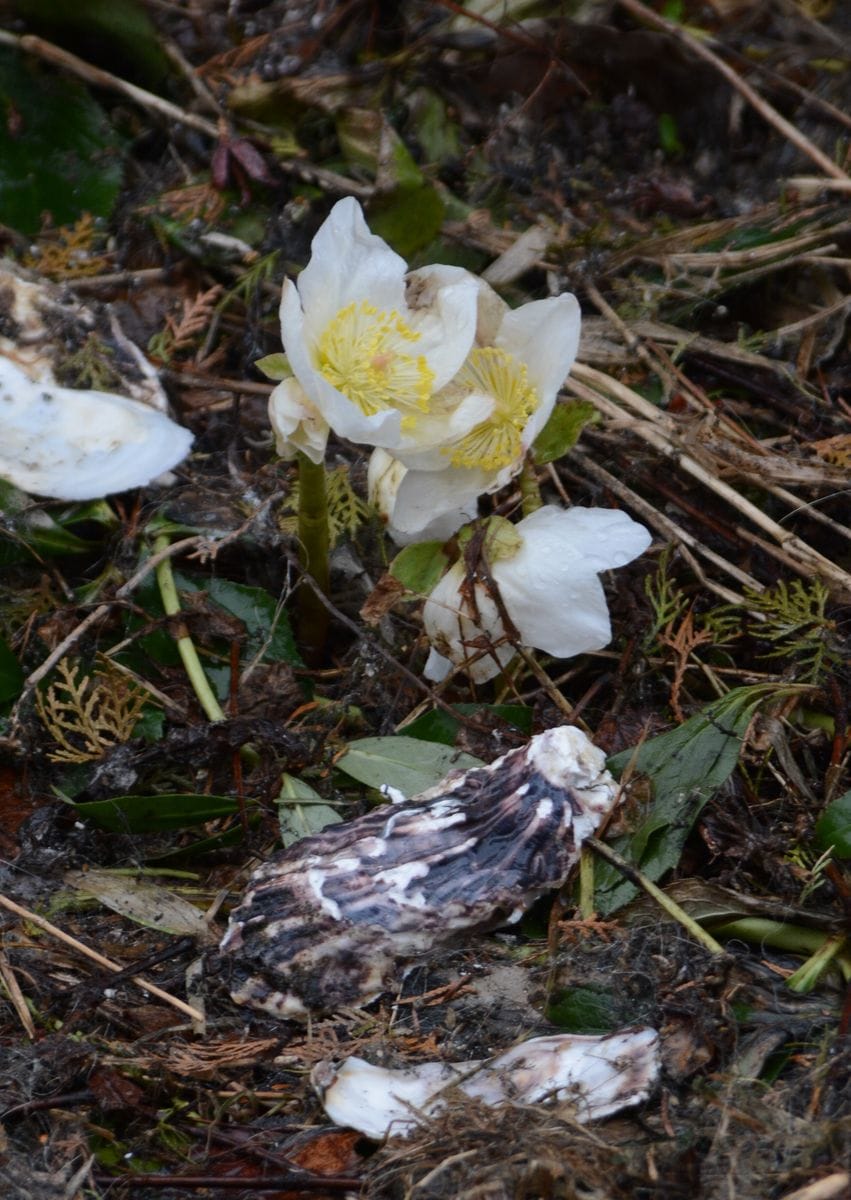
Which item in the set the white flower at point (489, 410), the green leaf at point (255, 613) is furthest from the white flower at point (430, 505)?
the green leaf at point (255, 613)

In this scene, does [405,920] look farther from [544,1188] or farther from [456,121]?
[456,121]

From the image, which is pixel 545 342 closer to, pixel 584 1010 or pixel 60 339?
pixel 584 1010

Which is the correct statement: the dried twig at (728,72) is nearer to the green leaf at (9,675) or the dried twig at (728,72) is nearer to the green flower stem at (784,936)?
the green flower stem at (784,936)

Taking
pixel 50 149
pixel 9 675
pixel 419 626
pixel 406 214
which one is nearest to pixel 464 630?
pixel 419 626

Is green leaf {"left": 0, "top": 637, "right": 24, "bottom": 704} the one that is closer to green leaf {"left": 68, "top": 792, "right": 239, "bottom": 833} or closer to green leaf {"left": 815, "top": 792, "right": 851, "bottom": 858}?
green leaf {"left": 68, "top": 792, "right": 239, "bottom": 833}

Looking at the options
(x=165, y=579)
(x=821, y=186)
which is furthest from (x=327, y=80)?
(x=165, y=579)

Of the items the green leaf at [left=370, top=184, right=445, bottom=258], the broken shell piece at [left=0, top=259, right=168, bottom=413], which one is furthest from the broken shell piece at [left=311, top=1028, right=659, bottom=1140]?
the green leaf at [left=370, top=184, right=445, bottom=258]
